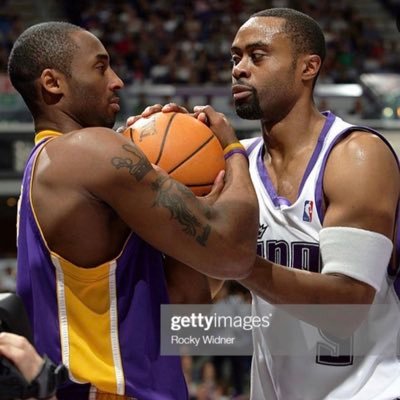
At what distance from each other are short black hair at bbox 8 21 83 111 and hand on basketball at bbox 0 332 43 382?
87cm

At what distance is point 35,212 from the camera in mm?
2508

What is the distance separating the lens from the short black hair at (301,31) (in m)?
3.32

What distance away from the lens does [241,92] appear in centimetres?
328

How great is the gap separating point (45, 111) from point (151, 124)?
1.09 ft

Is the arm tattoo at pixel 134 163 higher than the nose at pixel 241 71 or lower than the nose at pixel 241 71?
lower

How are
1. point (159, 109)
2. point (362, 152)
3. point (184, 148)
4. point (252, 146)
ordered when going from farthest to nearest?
1. point (252, 146)
2. point (362, 152)
3. point (159, 109)
4. point (184, 148)

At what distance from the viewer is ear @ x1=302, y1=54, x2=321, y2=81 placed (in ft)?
11.0

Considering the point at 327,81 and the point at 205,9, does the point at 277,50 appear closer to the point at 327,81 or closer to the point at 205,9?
the point at 327,81

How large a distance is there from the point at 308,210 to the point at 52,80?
0.99m

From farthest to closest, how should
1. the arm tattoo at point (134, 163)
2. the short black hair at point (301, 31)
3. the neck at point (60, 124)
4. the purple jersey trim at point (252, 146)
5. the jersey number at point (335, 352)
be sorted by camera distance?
the purple jersey trim at point (252, 146) → the short black hair at point (301, 31) → the jersey number at point (335, 352) → the neck at point (60, 124) → the arm tattoo at point (134, 163)

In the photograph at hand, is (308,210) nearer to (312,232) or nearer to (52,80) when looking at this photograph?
(312,232)

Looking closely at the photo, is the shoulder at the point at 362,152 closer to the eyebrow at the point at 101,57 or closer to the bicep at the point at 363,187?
the bicep at the point at 363,187

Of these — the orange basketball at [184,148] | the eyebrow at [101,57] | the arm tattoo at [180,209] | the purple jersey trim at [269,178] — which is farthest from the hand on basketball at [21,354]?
the purple jersey trim at [269,178]

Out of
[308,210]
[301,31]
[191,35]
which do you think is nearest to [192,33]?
[191,35]
